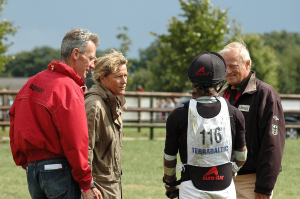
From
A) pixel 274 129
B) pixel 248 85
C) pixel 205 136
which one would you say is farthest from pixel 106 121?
pixel 274 129

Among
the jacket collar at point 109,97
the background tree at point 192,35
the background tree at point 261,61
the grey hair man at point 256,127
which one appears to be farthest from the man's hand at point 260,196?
the background tree at point 261,61

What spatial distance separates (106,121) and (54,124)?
32.1 inches

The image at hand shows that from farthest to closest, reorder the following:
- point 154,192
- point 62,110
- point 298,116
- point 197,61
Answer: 1. point 298,116
2. point 154,192
3. point 197,61
4. point 62,110

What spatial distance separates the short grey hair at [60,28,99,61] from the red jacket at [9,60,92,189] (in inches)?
10.4

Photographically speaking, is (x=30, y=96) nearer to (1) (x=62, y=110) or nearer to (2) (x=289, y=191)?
(1) (x=62, y=110)

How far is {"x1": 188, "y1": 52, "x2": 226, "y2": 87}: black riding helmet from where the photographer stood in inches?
119

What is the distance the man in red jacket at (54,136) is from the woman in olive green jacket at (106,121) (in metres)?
0.54

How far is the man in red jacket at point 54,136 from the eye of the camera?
9.48ft

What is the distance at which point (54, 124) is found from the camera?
9.61ft

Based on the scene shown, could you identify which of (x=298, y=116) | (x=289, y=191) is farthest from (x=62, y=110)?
(x=298, y=116)

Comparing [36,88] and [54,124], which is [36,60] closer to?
[36,88]

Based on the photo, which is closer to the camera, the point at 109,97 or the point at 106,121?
the point at 106,121

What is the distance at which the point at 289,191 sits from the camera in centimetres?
720

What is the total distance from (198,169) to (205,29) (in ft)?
65.3
